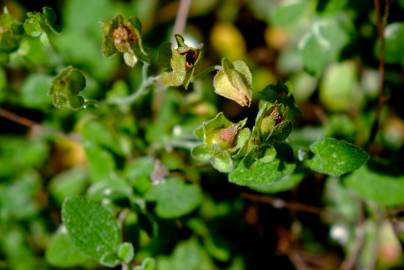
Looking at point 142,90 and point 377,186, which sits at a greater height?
point 142,90

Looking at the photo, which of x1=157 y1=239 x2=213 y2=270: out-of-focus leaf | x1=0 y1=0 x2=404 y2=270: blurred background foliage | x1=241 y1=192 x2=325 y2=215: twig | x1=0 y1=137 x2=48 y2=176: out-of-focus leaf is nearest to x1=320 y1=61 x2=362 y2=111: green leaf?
x1=0 y1=0 x2=404 y2=270: blurred background foliage

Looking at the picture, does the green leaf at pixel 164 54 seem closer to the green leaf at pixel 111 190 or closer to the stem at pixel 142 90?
the stem at pixel 142 90

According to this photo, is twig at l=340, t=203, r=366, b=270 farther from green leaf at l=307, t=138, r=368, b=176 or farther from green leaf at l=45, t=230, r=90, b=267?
green leaf at l=45, t=230, r=90, b=267

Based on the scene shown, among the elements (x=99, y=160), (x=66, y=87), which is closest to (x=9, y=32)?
(x=66, y=87)

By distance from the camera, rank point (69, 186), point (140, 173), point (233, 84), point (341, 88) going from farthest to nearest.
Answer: point (341, 88), point (69, 186), point (140, 173), point (233, 84)

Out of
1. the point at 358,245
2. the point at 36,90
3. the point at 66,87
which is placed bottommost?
the point at 358,245

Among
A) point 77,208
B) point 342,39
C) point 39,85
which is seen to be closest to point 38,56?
point 39,85

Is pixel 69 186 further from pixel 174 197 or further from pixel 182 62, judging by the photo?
pixel 182 62
